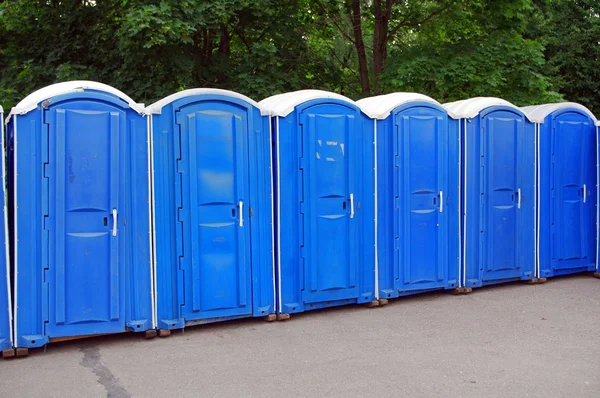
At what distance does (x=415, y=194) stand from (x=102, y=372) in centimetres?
405

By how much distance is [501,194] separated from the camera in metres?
8.38

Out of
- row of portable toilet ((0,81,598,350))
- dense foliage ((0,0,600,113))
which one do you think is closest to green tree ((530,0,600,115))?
→ dense foliage ((0,0,600,113))

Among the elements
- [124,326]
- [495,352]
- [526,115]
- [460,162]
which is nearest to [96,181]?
[124,326]

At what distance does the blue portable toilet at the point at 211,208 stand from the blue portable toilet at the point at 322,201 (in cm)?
19

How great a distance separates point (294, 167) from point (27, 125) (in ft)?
8.48

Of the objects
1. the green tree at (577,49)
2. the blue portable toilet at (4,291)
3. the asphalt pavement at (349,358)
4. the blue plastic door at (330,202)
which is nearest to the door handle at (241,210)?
the blue plastic door at (330,202)

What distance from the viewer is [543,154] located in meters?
8.65

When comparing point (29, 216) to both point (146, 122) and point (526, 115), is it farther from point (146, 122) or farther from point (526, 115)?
point (526, 115)

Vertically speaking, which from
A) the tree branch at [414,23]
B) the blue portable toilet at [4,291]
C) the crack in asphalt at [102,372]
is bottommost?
the crack in asphalt at [102,372]

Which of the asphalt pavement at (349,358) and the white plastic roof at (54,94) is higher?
the white plastic roof at (54,94)

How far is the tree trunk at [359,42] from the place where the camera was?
13562 millimetres

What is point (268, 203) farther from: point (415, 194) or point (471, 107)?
point (471, 107)

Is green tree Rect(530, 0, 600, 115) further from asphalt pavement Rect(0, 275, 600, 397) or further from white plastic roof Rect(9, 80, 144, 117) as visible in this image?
white plastic roof Rect(9, 80, 144, 117)

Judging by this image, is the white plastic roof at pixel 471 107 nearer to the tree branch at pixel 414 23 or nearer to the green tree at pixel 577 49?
the tree branch at pixel 414 23
